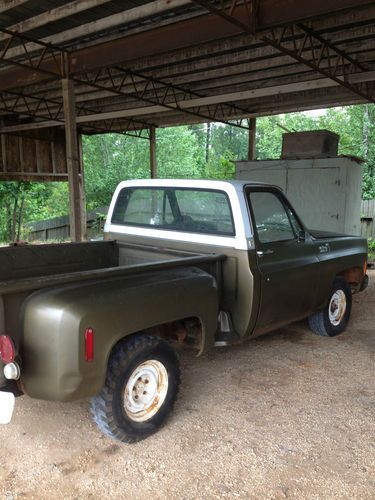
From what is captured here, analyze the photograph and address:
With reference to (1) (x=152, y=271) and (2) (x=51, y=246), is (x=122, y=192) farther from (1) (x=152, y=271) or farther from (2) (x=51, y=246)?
(1) (x=152, y=271)

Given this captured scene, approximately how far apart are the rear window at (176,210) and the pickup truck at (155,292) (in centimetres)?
1

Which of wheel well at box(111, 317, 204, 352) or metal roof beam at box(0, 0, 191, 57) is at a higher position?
metal roof beam at box(0, 0, 191, 57)

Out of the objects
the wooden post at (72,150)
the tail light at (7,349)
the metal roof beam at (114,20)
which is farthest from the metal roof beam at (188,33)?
the tail light at (7,349)

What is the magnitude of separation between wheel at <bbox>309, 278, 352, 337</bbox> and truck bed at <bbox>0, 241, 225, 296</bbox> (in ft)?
6.65

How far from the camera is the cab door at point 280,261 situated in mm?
3947

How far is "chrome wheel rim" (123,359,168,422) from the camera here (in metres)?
3.02

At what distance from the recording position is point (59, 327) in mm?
2490

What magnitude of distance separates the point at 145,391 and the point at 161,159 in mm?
28541

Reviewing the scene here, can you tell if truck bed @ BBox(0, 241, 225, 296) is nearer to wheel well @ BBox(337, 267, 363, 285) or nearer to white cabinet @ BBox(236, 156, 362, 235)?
wheel well @ BBox(337, 267, 363, 285)

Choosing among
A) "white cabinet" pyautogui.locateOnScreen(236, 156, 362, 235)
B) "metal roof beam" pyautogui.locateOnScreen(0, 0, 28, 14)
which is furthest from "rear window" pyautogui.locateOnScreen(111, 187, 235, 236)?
"white cabinet" pyautogui.locateOnScreen(236, 156, 362, 235)

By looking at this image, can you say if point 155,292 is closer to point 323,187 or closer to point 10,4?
point 10,4

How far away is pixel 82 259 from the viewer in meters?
4.43

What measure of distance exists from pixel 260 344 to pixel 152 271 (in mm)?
2366

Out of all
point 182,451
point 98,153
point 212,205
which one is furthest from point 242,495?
point 98,153
